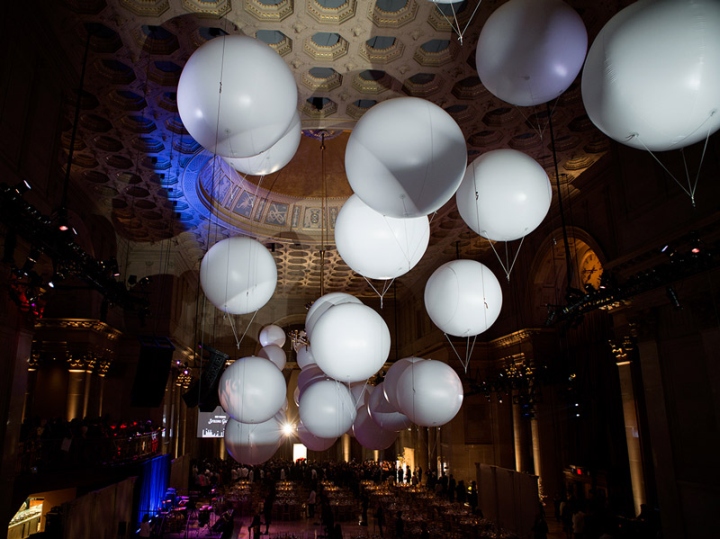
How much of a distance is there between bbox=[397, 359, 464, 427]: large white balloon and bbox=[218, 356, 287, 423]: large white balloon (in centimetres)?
154

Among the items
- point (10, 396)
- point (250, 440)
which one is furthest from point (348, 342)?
point (10, 396)

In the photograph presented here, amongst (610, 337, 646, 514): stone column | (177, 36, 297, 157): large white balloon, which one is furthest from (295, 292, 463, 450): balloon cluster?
Result: (610, 337, 646, 514): stone column

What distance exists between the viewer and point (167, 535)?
41.6ft

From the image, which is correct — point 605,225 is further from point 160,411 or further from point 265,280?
point 160,411

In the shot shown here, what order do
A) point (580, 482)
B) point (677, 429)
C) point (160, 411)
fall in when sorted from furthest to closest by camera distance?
point (160, 411)
point (580, 482)
point (677, 429)

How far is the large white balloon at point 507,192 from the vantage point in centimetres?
423

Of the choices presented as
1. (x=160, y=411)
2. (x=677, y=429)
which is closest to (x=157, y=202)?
(x=160, y=411)

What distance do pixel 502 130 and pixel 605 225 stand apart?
3662 millimetres

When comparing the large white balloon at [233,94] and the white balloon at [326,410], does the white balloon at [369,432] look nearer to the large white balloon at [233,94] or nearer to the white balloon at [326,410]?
the white balloon at [326,410]

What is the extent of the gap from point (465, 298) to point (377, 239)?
4.34ft

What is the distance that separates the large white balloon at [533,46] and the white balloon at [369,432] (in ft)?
16.7

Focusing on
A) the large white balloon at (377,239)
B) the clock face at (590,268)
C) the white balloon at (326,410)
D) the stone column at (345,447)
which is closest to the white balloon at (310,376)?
the white balloon at (326,410)

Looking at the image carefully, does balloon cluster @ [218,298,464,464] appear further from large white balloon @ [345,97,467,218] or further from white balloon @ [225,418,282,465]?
large white balloon @ [345,97,467,218]

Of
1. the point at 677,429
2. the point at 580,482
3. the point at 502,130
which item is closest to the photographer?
the point at 677,429
